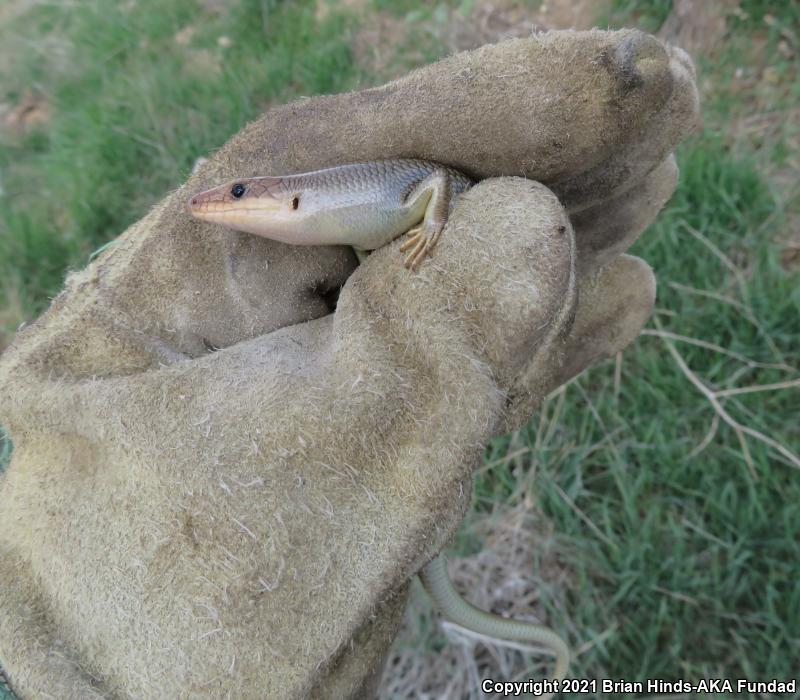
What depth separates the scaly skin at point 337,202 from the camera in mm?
1282

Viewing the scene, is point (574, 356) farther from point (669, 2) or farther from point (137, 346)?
point (669, 2)

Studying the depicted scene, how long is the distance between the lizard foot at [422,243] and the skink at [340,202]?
0.02 meters

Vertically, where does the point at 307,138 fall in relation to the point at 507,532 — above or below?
above

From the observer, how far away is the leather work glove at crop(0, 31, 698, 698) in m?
1.05

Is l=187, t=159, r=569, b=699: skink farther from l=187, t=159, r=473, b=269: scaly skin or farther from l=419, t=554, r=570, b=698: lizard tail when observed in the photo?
l=419, t=554, r=570, b=698: lizard tail

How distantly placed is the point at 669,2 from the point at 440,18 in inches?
38.4

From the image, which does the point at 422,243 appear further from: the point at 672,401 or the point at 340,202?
the point at 672,401

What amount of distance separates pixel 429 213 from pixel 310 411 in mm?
408

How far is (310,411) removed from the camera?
109 cm

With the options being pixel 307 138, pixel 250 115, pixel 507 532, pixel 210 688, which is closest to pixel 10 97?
pixel 250 115

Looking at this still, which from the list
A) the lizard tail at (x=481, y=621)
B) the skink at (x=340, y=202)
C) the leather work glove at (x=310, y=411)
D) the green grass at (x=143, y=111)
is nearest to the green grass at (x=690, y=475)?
the lizard tail at (x=481, y=621)

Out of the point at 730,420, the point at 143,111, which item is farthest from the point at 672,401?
the point at 143,111

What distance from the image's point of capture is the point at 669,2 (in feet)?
8.79

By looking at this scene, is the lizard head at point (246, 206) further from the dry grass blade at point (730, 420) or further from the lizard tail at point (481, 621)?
the dry grass blade at point (730, 420)
